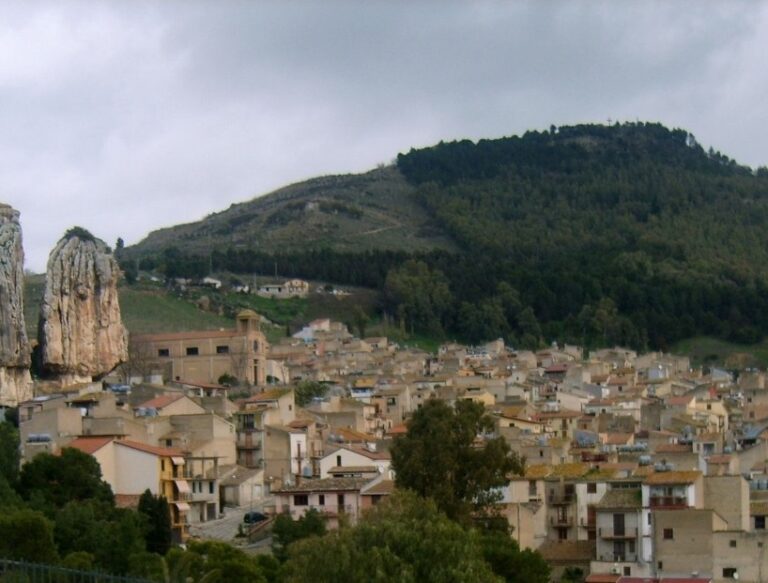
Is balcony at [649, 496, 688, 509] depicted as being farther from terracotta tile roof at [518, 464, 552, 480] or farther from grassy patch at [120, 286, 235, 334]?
grassy patch at [120, 286, 235, 334]

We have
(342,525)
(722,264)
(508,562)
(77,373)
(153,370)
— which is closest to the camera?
(342,525)

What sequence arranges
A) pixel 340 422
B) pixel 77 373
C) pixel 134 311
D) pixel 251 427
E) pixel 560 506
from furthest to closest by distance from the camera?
1. pixel 134 311
2. pixel 77 373
3. pixel 340 422
4. pixel 251 427
5. pixel 560 506

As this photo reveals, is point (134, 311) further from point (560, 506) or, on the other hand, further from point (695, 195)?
point (695, 195)

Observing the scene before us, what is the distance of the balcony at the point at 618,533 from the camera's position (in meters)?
46.4

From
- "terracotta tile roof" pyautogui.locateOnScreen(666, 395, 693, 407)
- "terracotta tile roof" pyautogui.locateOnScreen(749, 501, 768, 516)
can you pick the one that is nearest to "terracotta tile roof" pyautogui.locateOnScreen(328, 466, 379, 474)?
"terracotta tile roof" pyautogui.locateOnScreen(749, 501, 768, 516)

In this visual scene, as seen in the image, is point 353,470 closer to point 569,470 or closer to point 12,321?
point 569,470

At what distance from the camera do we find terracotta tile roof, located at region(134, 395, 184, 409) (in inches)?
2313

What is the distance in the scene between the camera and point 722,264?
148 m

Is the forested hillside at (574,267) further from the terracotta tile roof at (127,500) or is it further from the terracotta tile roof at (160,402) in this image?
the terracotta tile roof at (127,500)

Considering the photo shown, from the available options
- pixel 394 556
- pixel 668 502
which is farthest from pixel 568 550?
pixel 394 556

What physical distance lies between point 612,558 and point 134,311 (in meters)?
57.4

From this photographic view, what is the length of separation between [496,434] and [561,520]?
26.7 feet

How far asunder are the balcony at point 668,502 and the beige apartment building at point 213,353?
34753 mm

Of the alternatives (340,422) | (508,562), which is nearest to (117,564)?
(508,562)
